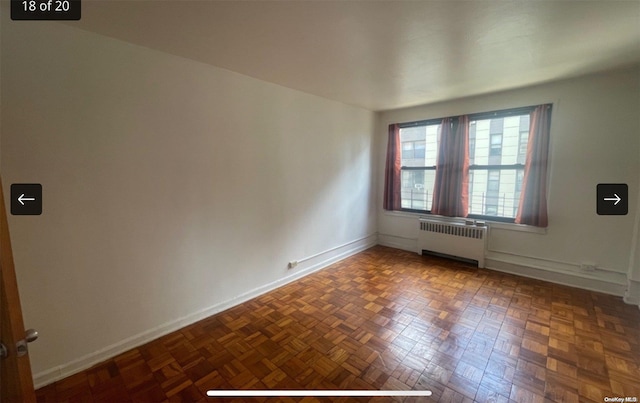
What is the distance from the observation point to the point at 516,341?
6.93 feet

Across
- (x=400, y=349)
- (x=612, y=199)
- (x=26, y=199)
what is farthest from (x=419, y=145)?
(x=26, y=199)

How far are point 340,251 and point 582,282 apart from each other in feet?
9.82

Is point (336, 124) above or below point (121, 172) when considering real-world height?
above

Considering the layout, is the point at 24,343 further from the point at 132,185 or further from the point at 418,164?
the point at 418,164

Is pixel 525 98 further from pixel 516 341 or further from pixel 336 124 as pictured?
pixel 516 341

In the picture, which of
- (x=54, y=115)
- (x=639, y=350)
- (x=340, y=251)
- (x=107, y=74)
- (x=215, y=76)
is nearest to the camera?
(x=54, y=115)

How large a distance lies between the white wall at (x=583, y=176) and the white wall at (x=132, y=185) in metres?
3.14

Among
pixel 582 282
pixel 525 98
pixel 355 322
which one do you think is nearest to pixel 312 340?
pixel 355 322

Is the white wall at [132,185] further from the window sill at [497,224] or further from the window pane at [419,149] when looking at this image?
the window sill at [497,224]

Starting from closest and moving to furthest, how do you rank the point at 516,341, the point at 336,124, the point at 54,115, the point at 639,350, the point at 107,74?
the point at 54,115, the point at 107,74, the point at 639,350, the point at 516,341, the point at 336,124

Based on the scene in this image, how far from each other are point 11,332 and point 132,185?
56.0 inches

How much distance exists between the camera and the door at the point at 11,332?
2.52 feet

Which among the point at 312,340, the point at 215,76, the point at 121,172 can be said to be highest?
the point at 215,76

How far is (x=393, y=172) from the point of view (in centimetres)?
454
